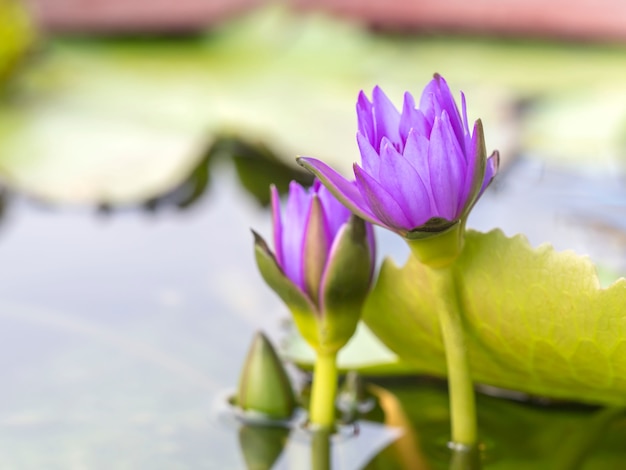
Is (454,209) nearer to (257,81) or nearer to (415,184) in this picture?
(415,184)

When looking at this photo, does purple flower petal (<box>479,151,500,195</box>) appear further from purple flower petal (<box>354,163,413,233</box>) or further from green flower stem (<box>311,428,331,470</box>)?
green flower stem (<box>311,428,331,470</box>)

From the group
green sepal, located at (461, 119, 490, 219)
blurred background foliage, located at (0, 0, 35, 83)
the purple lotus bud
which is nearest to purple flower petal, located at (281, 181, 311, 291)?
the purple lotus bud

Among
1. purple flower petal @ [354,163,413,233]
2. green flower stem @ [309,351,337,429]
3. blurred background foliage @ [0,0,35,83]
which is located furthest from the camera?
blurred background foliage @ [0,0,35,83]

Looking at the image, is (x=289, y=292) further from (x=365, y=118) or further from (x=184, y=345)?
(x=184, y=345)

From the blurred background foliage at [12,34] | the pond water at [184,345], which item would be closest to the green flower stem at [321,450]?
the pond water at [184,345]

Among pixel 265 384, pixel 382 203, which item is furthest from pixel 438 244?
pixel 265 384

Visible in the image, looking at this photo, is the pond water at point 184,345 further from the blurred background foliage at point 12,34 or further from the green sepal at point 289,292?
the blurred background foliage at point 12,34
